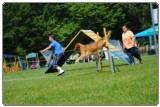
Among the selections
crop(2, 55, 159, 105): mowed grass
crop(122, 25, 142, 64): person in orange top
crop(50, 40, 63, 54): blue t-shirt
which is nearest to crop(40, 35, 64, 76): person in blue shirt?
crop(50, 40, 63, 54): blue t-shirt

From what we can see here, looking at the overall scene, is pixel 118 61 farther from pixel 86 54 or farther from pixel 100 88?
pixel 100 88

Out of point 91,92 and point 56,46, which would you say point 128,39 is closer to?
point 56,46

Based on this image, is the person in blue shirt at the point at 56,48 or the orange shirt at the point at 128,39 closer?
the person in blue shirt at the point at 56,48

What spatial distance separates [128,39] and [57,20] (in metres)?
2.15

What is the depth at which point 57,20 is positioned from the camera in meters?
7.12

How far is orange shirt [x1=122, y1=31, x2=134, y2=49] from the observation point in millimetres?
8461

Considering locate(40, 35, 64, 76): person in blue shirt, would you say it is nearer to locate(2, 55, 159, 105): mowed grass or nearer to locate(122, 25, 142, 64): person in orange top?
locate(2, 55, 159, 105): mowed grass

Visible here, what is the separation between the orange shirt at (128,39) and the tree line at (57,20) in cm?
45

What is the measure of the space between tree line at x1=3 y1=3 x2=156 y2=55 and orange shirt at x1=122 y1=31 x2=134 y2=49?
0.45 meters

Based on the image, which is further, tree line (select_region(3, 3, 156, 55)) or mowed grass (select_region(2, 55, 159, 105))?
tree line (select_region(3, 3, 156, 55))

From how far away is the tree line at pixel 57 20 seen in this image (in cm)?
598

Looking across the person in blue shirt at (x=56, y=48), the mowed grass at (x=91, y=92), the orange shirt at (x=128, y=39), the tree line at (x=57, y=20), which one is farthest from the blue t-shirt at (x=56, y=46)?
the mowed grass at (x=91, y=92)

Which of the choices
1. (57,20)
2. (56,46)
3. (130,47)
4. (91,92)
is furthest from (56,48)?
(91,92)

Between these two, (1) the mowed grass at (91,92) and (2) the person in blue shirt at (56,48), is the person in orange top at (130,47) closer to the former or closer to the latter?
(2) the person in blue shirt at (56,48)
